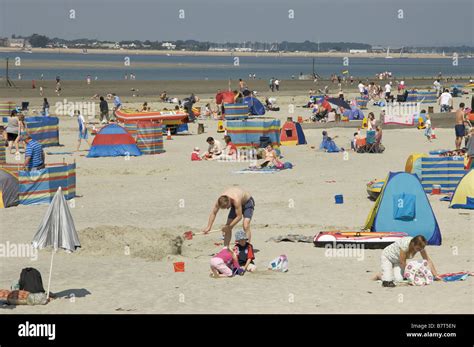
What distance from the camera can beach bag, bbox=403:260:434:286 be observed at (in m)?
13.6

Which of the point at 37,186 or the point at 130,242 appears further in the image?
the point at 37,186

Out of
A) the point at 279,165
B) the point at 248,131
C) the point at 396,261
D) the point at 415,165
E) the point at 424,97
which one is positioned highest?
the point at 424,97

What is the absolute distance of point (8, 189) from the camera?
20.2 m

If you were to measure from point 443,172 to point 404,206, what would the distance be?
4.66m

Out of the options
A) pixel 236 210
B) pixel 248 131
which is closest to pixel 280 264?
pixel 236 210

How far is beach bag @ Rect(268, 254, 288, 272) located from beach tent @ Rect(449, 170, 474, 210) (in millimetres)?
5849

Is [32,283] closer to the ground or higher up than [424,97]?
closer to the ground

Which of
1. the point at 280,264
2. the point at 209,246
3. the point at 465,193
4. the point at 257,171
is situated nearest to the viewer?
the point at 280,264

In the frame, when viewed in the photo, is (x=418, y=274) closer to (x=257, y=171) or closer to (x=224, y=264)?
(x=224, y=264)

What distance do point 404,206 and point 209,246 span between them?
3.42 metres

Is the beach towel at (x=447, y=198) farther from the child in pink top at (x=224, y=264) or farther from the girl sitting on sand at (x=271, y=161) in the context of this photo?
the child in pink top at (x=224, y=264)

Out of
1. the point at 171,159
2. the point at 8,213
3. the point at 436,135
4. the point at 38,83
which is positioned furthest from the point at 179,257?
the point at 38,83

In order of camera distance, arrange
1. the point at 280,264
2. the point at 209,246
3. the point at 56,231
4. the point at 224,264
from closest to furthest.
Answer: the point at 56,231, the point at 224,264, the point at 280,264, the point at 209,246

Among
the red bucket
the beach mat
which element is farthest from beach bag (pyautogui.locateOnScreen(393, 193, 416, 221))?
the beach mat
